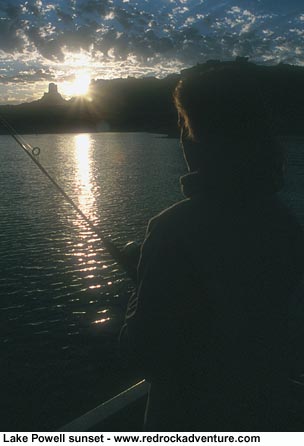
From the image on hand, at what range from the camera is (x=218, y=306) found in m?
2.02

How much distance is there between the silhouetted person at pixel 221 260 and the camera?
1.98 meters

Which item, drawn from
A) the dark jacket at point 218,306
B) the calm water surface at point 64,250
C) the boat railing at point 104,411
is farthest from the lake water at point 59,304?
the dark jacket at point 218,306

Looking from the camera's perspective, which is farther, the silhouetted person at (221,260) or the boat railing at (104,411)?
the boat railing at (104,411)

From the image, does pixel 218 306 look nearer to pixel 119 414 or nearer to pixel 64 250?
pixel 119 414

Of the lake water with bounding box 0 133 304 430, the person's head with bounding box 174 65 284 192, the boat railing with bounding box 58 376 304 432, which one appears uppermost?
the person's head with bounding box 174 65 284 192

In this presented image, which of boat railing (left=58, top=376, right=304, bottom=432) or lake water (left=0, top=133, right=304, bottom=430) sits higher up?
boat railing (left=58, top=376, right=304, bottom=432)

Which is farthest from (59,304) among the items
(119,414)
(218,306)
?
(218,306)

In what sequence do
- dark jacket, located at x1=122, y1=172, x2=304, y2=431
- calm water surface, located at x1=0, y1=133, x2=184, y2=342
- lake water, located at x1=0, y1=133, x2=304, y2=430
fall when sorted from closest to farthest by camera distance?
dark jacket, located at x1=122, y1=172, x2=304, y2=431 → lake water, located at x1=0, y1=133, x2=304, y2=430 → calm water surface, located at x1=0, y1=133, x2=184, y2=342

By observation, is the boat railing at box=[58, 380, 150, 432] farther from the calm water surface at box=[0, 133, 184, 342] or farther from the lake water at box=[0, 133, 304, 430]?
the calm water surface at box=[0, 133, 184, 342]

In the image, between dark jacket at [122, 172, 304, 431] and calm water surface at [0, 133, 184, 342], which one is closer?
dark jacket at [122, 172, 304, 431]

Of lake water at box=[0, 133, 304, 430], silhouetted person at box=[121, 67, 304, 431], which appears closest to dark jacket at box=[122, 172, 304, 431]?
silhouetted person at box=[121, 67, 304, 431]

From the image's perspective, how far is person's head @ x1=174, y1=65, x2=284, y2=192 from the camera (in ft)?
6.59

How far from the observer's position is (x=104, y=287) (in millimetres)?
19000

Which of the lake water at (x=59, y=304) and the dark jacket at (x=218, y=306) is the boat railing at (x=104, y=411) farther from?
the dark jacket at (x=218, y=306)
